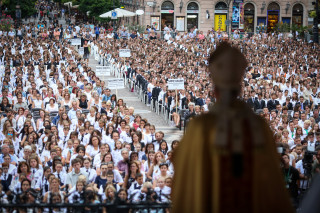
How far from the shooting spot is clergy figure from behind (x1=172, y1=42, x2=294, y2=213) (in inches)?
117

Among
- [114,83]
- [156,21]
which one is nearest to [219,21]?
[156,21]

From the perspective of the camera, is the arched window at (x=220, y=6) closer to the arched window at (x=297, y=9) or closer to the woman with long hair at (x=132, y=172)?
the arched window at (x=297, y=9)

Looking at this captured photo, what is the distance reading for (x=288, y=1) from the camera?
2603 inches

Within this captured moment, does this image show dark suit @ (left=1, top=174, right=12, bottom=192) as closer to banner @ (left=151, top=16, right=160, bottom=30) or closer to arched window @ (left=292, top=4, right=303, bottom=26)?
banner @ (left=151, top=16, right=160, bottom=30)

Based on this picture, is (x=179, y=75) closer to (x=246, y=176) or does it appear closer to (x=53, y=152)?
(x=53, y=152)

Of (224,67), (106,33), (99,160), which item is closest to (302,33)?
(106,33)

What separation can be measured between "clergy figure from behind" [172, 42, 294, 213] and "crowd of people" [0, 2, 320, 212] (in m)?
0.71

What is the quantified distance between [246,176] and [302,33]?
5177 cm

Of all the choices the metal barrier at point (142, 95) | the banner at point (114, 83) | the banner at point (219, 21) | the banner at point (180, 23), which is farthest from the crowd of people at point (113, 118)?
the banner at point (180, 23)

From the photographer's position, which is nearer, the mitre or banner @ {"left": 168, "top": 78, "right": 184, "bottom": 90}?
the mitre

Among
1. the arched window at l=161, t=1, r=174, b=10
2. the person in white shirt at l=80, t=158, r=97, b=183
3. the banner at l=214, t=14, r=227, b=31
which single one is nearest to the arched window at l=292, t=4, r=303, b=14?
the banner at l=214, t=14, r=227, b=31

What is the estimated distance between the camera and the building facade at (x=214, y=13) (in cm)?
6594

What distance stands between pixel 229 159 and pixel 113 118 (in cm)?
1243

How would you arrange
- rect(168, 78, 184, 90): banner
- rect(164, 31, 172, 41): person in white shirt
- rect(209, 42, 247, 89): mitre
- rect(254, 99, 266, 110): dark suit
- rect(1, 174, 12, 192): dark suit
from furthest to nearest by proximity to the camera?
rect(164, 31, 172, 41): person in white shirt, rect(254, 99, 266, 110): dark suit, rect(168, 78, 184, 90): banner, rect(1, 174, 12, 192): dark suit, rect(209, 42, 247, 89): mitre
